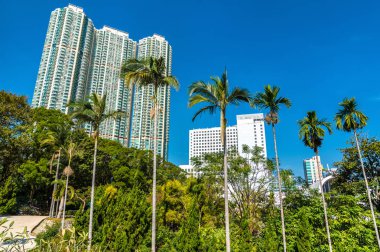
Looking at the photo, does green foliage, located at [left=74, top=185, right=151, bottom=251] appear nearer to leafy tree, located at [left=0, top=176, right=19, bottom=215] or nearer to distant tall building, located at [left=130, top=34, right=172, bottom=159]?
leafy tree, located at [left=0, top=176, right=19, bottom=215]

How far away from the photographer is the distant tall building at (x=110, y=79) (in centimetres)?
6731

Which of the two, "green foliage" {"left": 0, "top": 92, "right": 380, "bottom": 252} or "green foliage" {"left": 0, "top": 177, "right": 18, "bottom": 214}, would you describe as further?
"green foliage" {"left": 0, "top": 177, "right": 18, "bottom": 214}

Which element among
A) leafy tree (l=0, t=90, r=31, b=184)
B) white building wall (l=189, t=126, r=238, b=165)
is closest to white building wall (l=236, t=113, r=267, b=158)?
white building wall (l=189, t=126, r=238, b=165)

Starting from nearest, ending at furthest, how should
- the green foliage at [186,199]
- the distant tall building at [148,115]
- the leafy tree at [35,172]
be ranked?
the green foliage at [186,199]
the leafy tree at [35,172]
the distant tall building at [148,115]

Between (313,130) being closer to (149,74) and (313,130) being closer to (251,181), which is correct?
(251,181)

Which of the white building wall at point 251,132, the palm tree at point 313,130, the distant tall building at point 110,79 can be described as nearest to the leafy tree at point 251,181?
the palm tree at point 313,130

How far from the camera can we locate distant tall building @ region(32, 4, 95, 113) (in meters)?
61.2

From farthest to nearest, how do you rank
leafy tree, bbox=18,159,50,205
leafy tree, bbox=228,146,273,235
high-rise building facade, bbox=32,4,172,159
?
high-rise building facade, bbox=32,4,172,159 < leafy tree, bbox=18,159,50,205 < leafy tree, bbox=228,146,273,235

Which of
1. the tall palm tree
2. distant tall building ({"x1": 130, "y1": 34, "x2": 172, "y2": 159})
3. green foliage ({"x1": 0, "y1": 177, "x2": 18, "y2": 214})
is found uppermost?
distant tall building ({"x1": 130, "y1": 34, "x2": 172, "y2": 159})

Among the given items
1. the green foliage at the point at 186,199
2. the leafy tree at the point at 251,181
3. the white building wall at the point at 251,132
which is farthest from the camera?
the white building wall at the point at 251,132

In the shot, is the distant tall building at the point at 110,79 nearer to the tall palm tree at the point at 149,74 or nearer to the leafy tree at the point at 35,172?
the leafy tree at the point at 35,172

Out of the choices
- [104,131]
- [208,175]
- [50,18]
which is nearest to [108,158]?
[208,175]

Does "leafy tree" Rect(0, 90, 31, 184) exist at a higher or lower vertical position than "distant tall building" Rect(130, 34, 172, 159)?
lower

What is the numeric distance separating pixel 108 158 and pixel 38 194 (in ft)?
32.6
